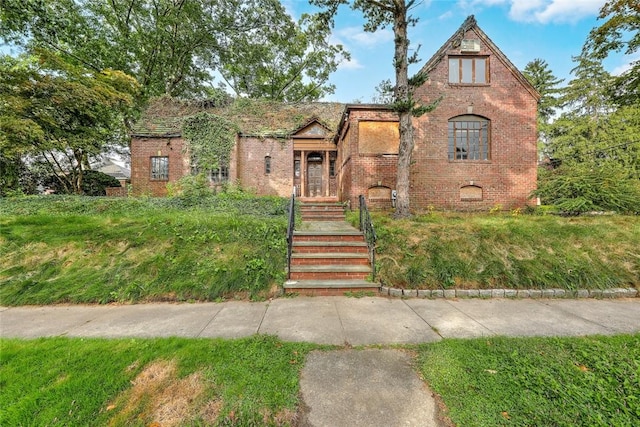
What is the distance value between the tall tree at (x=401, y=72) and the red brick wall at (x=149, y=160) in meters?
12.3

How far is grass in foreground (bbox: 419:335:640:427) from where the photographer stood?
1.94 m

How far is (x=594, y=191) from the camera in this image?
28.5 feet

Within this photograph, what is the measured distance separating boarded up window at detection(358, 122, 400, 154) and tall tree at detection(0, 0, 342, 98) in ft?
59.6

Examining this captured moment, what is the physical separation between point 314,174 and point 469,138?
917 cm

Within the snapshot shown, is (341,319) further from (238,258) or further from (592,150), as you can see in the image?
(592,150)

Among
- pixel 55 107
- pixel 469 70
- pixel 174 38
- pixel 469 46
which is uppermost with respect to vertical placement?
pixel 174 38

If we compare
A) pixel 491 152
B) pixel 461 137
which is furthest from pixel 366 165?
pixel 491 152

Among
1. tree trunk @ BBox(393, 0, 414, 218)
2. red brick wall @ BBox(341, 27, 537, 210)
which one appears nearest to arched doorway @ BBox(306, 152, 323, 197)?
red brick wall @ BBox(341, 27, 537, 210)

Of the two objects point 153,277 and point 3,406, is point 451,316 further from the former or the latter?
point 153,277

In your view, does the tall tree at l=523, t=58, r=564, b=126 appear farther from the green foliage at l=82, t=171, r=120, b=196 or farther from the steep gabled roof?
the green foliage at l=82, t=171, r=120, b=196

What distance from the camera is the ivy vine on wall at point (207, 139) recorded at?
15.0 meters

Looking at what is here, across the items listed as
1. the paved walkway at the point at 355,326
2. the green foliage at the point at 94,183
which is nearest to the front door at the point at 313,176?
the paved walkway at the point at 355,326

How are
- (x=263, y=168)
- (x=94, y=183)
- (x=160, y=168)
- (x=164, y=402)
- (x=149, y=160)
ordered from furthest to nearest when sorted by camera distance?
(x=263, y=168) < (x=160, y=168) < (x=149, y=160) < (x=94, y=183) < (x=164, y=402)

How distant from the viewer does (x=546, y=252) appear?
5512 millimetres
